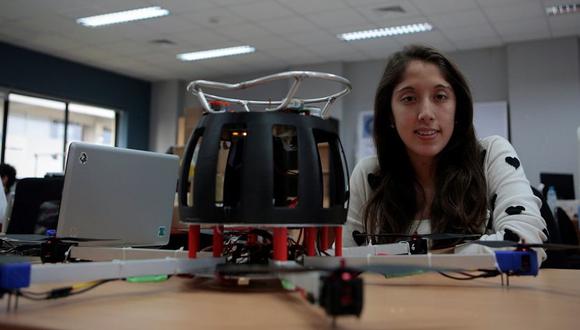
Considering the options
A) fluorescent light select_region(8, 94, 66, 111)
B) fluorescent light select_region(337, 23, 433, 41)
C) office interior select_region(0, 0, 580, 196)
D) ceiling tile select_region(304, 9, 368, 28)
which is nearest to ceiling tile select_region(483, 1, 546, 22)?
office interior select_region(0, 0, 580, 196)

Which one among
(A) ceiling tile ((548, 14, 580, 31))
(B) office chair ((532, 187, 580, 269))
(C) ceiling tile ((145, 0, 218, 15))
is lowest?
(B) office chair ((532, 187, 580, 269))

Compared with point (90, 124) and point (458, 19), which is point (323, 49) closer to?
point (458, 19)

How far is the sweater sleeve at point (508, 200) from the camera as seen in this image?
1.07m

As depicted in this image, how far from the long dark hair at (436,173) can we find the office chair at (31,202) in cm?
218

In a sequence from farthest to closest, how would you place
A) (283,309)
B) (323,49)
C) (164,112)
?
(164,112)
(323,49)
(283,309)

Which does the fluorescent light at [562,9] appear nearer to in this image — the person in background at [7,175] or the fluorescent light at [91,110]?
the person in background at [7,175]

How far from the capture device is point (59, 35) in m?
6.73

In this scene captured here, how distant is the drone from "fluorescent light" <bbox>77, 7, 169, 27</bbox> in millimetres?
5326

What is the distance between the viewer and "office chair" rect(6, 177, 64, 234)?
3025 millimetres

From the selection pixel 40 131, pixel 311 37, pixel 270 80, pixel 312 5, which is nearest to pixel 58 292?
pixel 270 80

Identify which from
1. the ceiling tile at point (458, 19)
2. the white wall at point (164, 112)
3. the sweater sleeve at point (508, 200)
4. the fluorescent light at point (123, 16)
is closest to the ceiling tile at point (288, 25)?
the fluorescent light at point (123, 16)

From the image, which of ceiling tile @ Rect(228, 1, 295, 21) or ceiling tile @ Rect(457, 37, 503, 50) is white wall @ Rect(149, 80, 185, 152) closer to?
ceiling tile @ Rect(228, 1, 295, 21)

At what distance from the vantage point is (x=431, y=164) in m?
1.50

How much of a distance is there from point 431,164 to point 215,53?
6.33 meters
